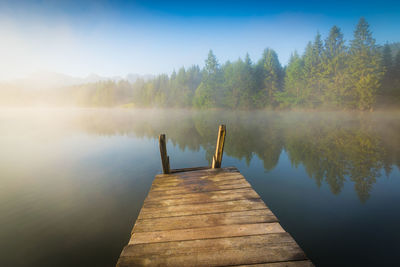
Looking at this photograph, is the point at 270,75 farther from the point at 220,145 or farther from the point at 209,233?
the point at 209,233

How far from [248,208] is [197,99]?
7561cm

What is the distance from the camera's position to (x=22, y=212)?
707 cm

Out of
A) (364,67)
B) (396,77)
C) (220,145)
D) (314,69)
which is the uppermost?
(314,69)

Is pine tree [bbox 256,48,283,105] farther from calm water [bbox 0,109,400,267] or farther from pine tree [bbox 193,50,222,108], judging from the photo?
calm water [bbox 0,109,400,267]

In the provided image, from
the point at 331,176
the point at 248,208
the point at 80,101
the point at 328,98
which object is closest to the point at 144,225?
the point at 248,208

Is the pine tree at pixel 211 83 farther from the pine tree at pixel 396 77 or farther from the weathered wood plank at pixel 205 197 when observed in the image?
the weathered wood plank at pixel 205 197

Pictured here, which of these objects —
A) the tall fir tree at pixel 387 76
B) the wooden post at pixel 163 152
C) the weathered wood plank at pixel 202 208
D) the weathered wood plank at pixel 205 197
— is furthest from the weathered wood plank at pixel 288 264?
the tall fir tree at pixel 387 76

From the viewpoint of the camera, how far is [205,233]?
326 centimetres

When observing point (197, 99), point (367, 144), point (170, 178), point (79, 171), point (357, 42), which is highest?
point (357, 42)

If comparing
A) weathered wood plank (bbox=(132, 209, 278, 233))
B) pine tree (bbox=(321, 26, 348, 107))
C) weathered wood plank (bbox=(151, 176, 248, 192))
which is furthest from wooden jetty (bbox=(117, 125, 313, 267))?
pine tree (bbox=(321, 26, 348, 107))

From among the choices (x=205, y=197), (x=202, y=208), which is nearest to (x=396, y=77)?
(x=205, y=197)

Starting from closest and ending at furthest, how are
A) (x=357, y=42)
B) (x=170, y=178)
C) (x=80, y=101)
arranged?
(x=170, y=178) → (x=357, y=42) → (x=80, y=101)

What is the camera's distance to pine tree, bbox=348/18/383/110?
146ft

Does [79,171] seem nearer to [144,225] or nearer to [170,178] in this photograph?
[170,178]
